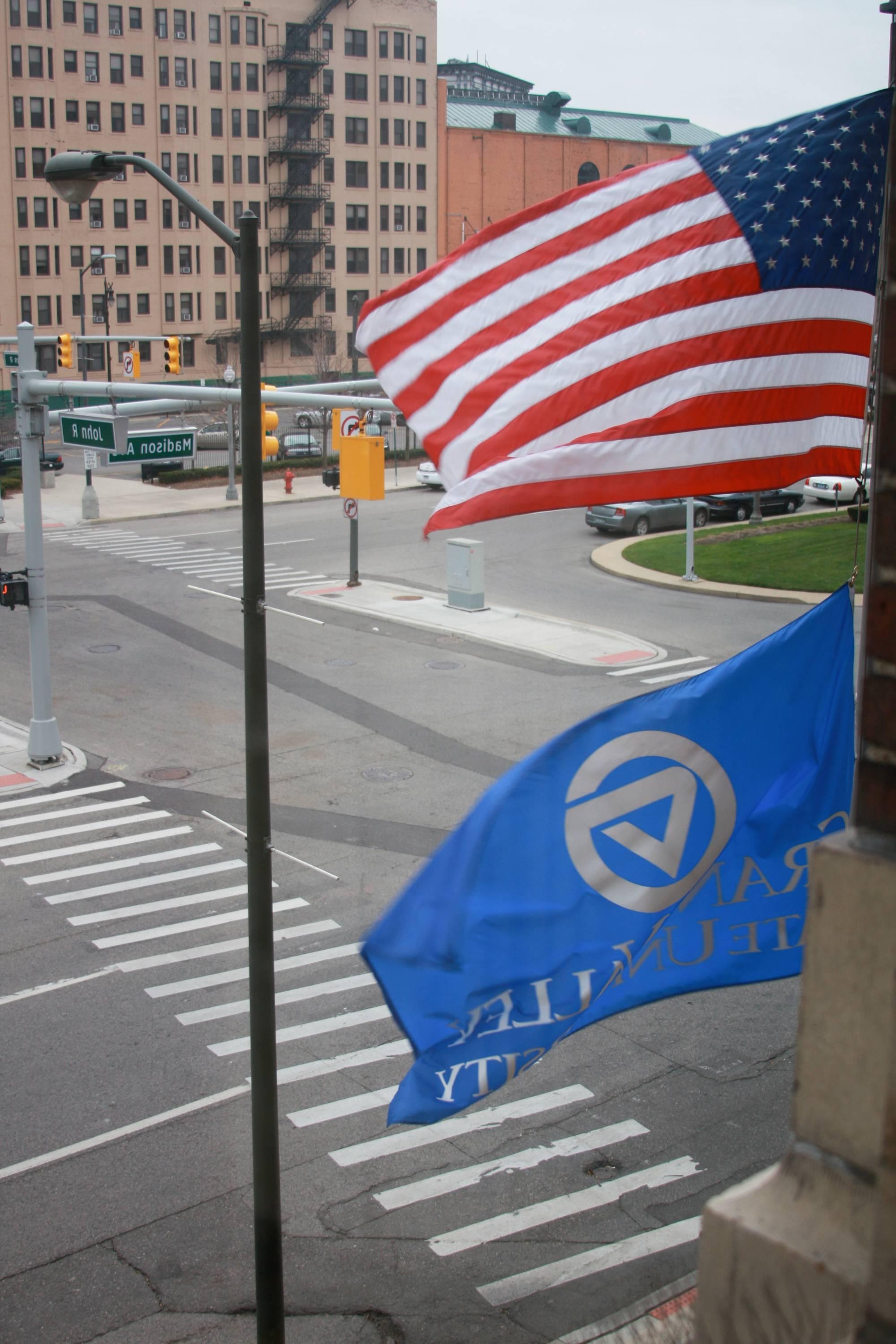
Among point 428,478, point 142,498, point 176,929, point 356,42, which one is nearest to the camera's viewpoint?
point 176,929

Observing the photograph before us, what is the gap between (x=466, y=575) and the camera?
28.5 metres

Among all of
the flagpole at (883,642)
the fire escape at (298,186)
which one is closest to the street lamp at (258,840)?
the flagpole at (883,642)

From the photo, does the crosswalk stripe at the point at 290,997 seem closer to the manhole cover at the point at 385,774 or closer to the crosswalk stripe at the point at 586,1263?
the crosswalk stripe at the point at 586,1263

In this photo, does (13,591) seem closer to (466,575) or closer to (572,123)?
(466,575)

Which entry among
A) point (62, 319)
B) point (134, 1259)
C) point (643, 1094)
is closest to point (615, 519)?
point (643, 1094)

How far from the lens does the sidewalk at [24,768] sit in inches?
698

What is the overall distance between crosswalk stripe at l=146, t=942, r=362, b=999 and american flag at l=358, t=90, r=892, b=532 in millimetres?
6664

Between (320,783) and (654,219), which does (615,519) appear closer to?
(320,783)

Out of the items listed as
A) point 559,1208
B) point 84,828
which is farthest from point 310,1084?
point 84,828

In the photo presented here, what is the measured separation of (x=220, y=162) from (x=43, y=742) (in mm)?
67467

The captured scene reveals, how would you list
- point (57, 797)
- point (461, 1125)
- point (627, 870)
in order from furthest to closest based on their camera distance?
point (57, 797) → point (461, 1125) → point (627, 870)

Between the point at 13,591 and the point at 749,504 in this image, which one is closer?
the point at 13,591

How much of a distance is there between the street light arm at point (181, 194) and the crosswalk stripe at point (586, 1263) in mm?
6089

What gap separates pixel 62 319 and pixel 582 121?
129 feet
